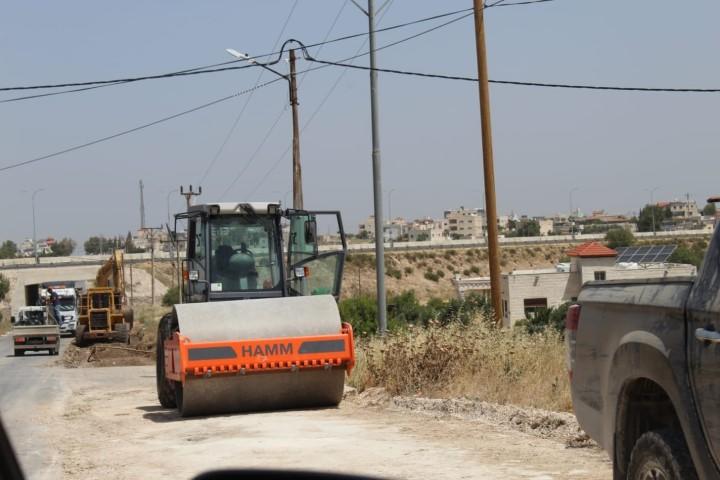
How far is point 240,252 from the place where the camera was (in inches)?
685

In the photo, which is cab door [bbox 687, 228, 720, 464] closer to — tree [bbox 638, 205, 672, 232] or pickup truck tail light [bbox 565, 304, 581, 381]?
pickup truck tail light [bbox 565, 304, 581, 381]

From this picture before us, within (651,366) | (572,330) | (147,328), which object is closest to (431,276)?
(147,328)

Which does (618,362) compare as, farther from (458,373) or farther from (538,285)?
(538,285)

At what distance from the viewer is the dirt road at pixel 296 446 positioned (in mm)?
9773

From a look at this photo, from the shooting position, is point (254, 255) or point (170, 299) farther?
point (170, 299)

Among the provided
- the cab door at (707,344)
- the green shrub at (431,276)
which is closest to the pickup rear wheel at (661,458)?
the cab door at (707,344)

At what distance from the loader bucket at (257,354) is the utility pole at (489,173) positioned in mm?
4539

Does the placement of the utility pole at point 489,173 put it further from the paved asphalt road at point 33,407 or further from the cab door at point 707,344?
the cab door at point 707,344

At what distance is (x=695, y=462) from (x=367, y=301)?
26832mm

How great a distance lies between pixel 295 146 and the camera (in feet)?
105

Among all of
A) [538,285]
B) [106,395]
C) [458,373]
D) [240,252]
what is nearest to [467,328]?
[458,373]

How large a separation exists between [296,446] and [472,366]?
5.01 metres

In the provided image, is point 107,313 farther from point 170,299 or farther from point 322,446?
point 170,299

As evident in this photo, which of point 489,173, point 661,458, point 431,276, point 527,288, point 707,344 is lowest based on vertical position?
A: point 431,276
